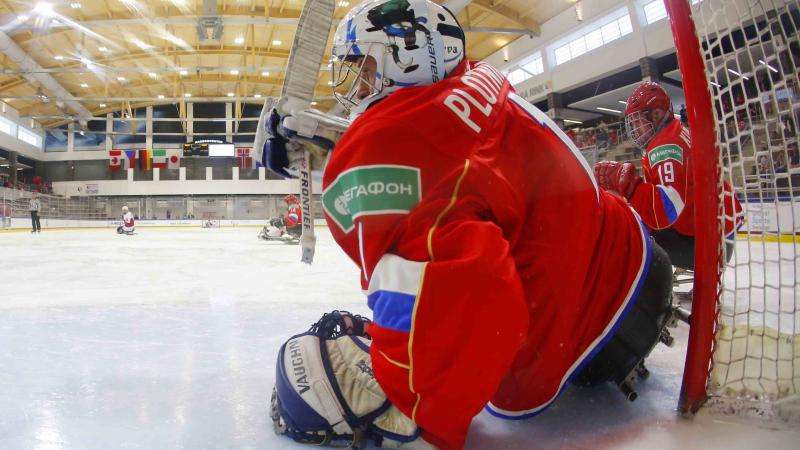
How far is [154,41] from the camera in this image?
1432 cm

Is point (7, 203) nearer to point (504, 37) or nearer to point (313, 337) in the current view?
point (504, 37)

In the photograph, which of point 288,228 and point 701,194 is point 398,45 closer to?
point 701,194

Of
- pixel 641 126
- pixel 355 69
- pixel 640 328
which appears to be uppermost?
pixel 641 126

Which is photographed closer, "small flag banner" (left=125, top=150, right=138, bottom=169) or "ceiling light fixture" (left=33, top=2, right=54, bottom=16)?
"ceiling light fixture" (left=33, top=2, right=54, bottom=16)

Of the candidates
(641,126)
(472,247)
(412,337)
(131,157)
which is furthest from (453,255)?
(131,157)

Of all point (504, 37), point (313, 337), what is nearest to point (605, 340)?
point (313, 337)

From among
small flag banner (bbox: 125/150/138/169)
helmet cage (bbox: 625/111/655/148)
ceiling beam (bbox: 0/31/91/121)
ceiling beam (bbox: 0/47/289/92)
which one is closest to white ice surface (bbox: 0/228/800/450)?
helmet cage (bbox: 625/111/655/148)

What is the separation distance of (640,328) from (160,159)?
23232mm

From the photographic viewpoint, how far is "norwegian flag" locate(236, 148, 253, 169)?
2097 cm

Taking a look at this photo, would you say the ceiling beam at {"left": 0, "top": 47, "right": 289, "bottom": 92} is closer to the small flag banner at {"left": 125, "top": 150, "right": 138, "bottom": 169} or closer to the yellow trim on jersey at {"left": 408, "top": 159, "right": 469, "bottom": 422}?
the small flag banner at {"left": 125, "top": 150, "right": 138, "bottom": 169}

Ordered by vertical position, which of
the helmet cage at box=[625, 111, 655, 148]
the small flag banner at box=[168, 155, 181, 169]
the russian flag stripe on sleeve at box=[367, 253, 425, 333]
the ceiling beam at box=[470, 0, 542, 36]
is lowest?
the russian flag stripe on sleeve at box=[367, 253, 425, 333]

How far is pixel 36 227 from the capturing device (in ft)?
42.2

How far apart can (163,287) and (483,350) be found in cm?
262

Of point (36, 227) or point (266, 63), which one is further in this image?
point (266, 63)
